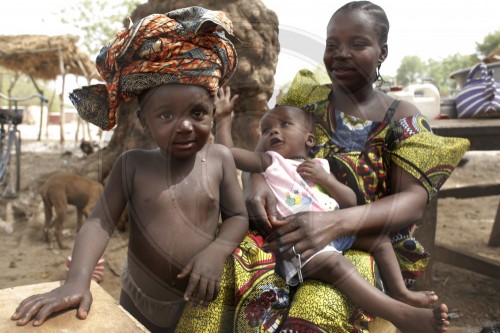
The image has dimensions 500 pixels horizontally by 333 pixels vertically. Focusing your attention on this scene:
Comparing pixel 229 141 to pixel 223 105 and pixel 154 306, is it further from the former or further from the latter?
pixel 154 306

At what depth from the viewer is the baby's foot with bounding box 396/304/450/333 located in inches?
59.1

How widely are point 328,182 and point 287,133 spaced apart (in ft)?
1.01

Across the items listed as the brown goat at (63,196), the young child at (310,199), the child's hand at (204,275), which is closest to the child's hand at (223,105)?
the young child at (310,199)

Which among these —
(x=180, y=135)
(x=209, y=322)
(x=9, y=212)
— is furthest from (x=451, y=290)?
(x=9, y=212)

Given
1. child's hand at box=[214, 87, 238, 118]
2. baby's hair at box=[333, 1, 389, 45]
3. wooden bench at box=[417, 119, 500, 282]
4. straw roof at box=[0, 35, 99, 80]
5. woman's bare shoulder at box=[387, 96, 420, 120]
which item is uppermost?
baby's hair at box=[333, 1, 389, 45]

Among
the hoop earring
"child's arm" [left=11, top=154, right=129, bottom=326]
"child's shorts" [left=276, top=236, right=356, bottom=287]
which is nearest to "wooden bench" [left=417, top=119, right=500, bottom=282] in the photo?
the hoop earring

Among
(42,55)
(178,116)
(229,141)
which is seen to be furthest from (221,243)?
(42,55)

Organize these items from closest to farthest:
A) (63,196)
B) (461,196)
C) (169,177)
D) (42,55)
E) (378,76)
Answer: (169,177), (378,76), (461,196), (63,196), (42,55)

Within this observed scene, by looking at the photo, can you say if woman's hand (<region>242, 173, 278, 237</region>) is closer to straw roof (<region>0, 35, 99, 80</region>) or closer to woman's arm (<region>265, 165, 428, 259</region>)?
woman's arm (<region>265, 165, 428, 259</region>)

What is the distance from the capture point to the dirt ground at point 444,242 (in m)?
3.41

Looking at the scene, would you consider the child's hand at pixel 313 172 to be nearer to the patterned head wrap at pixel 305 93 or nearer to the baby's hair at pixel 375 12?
the patterned head wrap at pixel 305 93

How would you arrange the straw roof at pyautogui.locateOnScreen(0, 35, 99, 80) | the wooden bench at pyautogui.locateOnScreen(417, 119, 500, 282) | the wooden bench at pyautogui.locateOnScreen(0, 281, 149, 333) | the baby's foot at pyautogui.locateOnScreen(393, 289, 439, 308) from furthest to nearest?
the straw roof at pyautogui.locateOnScreen(0, 35, 99, 80) → the wooden bench at pyautogui.locateOnScreen(417, 119, 500, 282) → the baby's foot at pyautogui.locateOnScreen(393, 289, 439, 308) → the wooden bench at pyautogui.locateOnScreen(0, 281, 149, 333)

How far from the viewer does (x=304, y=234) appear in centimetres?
167

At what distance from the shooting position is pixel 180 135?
1509 millimetres
